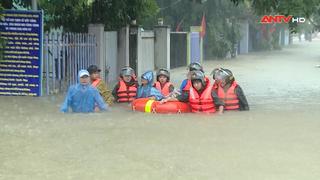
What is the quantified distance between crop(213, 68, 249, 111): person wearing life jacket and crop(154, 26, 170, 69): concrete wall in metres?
13.4

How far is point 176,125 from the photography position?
10719 mm

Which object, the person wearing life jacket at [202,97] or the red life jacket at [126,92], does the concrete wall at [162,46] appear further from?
the person wearing life jacket at [202,97]

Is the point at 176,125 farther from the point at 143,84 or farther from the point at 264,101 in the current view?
the point at 264,101

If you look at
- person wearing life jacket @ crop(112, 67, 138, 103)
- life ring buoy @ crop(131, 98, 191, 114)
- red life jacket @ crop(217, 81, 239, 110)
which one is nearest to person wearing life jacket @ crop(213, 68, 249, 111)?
red life jacket @ crop(217, 81, 239, 110)

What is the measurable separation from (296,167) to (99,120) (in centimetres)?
461

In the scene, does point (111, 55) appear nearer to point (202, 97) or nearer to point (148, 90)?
point (148, 90)

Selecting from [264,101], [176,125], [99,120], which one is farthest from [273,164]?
[264,101]

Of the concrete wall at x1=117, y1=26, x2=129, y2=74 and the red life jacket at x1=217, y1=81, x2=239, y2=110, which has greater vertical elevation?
the concrete wall at x1=117, y1=26, x2=129, y2=74

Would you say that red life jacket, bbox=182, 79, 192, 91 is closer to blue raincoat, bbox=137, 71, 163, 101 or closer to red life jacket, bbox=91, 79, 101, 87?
blue raincoat, bbox=137, 71, 163, 101

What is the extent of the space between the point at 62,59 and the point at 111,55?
382 cm

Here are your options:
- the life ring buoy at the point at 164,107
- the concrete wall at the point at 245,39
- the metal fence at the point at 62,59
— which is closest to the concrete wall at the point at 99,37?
the metal fence at the point at 62,59

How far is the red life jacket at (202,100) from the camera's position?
12.1 metres

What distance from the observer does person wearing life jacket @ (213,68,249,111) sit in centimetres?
1231

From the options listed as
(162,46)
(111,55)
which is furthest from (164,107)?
(162,46)
